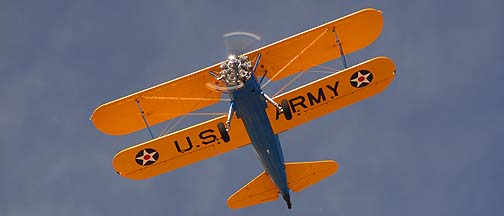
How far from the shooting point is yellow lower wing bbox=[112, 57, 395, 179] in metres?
26.3

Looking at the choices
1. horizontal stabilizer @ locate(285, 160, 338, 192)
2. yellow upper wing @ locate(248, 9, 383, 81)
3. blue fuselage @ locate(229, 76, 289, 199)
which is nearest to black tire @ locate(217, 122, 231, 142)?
blue fuselage @ locate(229, 76, 289, 199)

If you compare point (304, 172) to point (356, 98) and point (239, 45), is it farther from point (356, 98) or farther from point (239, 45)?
point (239, 45)

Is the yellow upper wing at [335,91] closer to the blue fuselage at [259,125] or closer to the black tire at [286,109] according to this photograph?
the blue fuselage at [259,125]

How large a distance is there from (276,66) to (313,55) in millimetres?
1237

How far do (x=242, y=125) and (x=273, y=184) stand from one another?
8.36 ft

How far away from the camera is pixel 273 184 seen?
94.0 ft

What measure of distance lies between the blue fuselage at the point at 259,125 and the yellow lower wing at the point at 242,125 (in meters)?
0.76

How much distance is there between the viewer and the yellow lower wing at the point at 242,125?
26.3 m

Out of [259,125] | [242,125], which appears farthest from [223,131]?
[242,125]

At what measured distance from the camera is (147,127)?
27.6 meters

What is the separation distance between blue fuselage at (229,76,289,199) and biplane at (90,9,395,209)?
0.03m

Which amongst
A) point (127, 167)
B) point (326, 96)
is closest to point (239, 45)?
point (326, 96)

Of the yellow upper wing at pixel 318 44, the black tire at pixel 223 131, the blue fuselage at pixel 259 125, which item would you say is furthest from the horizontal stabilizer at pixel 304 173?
the black tire at pixel 223 131

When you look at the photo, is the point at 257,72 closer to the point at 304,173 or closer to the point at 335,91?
the point at 335,91
